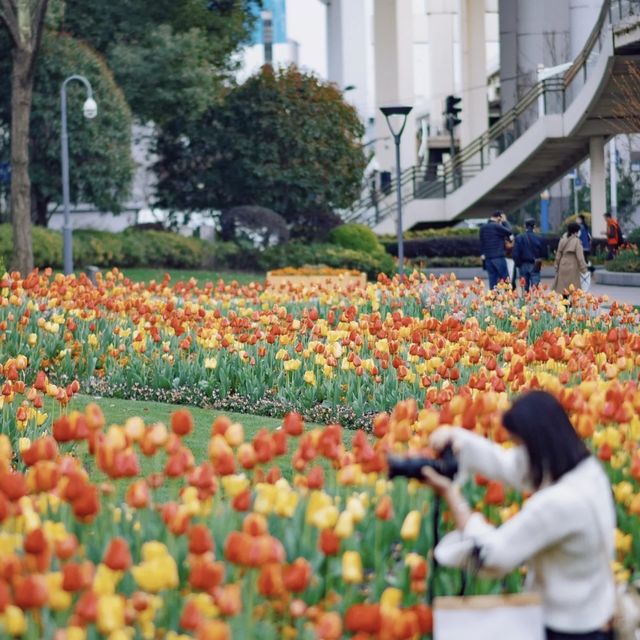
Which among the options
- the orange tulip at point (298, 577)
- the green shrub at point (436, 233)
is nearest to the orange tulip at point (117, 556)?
the orange tulip at point (298, 577)

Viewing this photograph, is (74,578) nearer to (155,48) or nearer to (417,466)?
(417,466)

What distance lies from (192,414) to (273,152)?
35704 millimetres

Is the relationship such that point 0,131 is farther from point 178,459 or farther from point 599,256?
point 178,459

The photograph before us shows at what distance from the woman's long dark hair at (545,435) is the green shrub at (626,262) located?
102 ft

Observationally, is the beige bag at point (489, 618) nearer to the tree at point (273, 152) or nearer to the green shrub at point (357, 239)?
the green shrub at point (357, 239)

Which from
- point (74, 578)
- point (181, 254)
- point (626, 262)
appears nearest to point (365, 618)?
point (74, 578)

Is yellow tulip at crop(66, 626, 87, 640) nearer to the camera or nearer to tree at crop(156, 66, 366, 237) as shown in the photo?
the camera

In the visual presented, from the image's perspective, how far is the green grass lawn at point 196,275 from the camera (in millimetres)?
38344

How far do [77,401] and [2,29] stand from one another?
29.1 m

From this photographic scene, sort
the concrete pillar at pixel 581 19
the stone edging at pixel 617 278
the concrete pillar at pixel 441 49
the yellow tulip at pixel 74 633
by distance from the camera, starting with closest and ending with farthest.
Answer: the yellow tulip at pixel 74 633
the stone edging at pixel 617 278
the concrete pillar at pixel 581 19
the concrete pillar at pixel 441 49

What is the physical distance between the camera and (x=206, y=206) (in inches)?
1911

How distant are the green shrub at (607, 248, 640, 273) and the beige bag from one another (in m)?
31.3

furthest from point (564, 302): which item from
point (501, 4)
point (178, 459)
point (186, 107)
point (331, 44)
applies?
point (331, 44)

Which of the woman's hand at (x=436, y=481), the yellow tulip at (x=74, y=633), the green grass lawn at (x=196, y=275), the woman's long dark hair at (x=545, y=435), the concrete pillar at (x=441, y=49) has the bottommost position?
the green grass lawn at (x=196, y=275)
